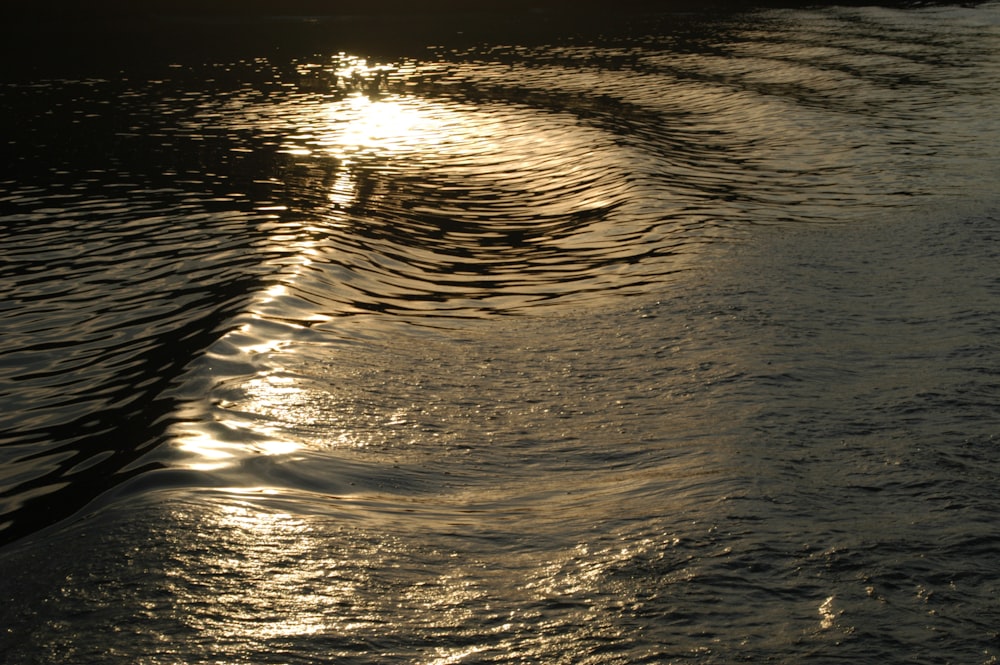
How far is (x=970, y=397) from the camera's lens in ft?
20.8

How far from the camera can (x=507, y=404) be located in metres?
6.70

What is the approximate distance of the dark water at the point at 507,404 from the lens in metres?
4.28

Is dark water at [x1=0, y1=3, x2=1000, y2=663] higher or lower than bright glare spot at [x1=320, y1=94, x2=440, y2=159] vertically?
lower

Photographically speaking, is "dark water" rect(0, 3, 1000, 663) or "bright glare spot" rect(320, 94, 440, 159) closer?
"dark water" rect(0, 3, 1000, 663)

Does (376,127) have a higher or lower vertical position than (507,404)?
higher

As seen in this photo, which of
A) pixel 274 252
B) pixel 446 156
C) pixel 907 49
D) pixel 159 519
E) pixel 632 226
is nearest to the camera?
pixel 159 519

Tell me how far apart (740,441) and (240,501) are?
279 cm

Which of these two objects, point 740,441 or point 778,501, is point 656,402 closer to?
point 740,441

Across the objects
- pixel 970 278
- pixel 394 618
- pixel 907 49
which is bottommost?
pixel 394 618

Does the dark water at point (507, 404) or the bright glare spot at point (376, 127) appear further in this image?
the bright glare spot at point (376, 127)

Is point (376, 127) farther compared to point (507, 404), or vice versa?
point (376, 127)

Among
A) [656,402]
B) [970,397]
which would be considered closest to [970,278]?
[970,397]

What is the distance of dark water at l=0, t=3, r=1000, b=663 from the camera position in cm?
428

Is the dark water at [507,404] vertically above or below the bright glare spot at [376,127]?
below
